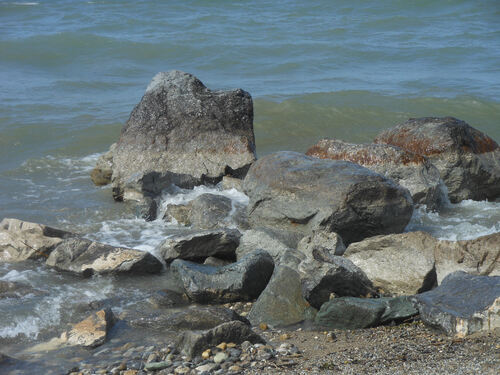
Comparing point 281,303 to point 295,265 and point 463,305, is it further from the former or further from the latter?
point 463,305

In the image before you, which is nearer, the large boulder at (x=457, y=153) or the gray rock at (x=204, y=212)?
the gray rock at (x=204, y=212)

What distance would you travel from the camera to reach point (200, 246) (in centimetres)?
710

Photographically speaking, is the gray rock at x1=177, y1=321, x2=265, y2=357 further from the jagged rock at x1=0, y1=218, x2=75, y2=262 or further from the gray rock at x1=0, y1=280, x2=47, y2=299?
the jagged rock at x1=0, y1=218, x2=75, y2=262

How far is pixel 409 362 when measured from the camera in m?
4.54

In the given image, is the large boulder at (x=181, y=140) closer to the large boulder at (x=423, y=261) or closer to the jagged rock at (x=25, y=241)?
the jagged rock at (x=25, y=241)

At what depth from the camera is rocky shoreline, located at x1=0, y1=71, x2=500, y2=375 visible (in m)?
4.96

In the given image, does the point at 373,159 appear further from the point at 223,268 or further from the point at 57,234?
the point at 57,234

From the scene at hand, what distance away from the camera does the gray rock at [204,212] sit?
8125mm

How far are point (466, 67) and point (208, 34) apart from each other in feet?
31.2

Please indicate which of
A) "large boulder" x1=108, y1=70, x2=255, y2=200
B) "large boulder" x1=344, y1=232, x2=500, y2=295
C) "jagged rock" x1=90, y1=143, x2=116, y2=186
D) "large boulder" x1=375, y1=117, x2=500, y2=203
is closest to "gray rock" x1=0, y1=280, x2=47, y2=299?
"large boulder" x1=108, y1=70, x2=255, y2=200

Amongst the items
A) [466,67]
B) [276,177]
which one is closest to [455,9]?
[466,67]

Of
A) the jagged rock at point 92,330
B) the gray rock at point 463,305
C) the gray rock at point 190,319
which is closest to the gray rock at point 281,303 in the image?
the gray rock at point 190,319

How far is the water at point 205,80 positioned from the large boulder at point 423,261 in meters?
1.80

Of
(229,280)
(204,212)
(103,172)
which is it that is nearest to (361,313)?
(229,280)
